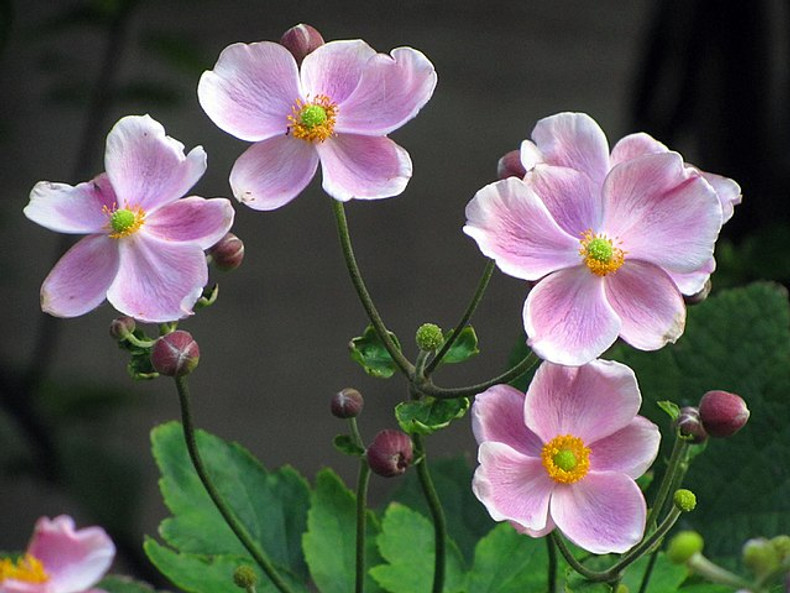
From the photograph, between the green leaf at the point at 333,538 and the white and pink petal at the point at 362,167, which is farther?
the green leaf at the point at 333,538

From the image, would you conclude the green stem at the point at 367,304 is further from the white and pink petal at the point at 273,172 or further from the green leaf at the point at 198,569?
the green leaf at the point at 198,569

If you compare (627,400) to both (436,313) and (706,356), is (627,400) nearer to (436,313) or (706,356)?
(706,356)

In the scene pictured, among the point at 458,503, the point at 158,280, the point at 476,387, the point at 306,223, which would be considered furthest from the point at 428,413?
the point at 306,223

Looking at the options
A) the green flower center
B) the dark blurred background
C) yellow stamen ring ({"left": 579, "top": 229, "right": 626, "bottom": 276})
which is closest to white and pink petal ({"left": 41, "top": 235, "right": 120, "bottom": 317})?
the green flower center

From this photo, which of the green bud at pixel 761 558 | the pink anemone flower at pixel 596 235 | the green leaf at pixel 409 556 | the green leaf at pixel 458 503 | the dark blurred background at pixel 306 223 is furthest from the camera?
the dark blurred background at pixel 306 223

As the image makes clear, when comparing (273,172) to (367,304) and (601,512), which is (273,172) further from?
(601,512)

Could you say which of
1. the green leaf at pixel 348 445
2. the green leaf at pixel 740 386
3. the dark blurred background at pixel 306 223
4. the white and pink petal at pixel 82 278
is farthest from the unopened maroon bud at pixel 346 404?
the dark blurred background at pixel 306 223

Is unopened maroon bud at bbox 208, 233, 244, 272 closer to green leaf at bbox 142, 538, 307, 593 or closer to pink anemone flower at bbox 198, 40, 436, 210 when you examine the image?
pink anemone flower at bbox 198, 40, 436, 210
